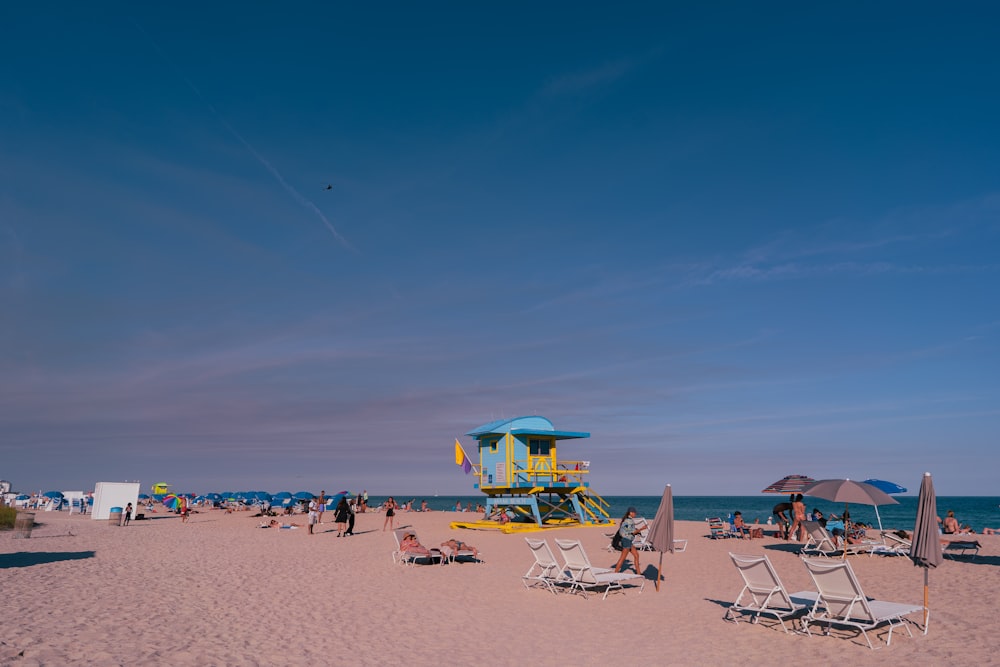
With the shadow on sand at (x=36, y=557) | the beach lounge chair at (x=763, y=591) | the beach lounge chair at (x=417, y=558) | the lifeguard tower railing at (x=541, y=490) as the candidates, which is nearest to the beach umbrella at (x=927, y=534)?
the beach lounge chair at (x=763, y=591)

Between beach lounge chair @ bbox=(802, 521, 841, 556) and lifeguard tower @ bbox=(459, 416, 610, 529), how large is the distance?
1266cm

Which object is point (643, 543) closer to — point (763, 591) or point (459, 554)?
point (459, 554)

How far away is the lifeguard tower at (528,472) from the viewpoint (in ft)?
95.1

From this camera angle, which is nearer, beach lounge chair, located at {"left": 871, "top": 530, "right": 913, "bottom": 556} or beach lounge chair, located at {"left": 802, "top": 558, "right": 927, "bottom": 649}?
beach lounge chair, located at {"left": 802, "top": 558, "right": 927, "bottom": 649}

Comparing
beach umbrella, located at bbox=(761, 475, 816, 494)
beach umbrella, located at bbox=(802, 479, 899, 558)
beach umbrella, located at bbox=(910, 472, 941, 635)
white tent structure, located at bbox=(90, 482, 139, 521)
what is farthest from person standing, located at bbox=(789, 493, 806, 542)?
white tent structure, located at bbox=(90, 482, 139, 521)

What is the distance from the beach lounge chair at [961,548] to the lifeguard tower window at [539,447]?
16063 millimetres

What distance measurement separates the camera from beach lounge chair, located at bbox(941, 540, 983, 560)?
1634 cm

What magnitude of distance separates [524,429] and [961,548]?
651 inches

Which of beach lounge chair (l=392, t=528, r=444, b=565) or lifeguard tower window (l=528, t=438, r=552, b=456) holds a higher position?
lifeguard tower window (l=528, t=438, r=552, b=456)

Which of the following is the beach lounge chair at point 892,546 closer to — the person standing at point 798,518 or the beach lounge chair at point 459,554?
the person standing at point 798,518

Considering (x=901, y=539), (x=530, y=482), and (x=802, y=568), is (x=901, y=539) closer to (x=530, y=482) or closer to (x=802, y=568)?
(x=802, y=568)

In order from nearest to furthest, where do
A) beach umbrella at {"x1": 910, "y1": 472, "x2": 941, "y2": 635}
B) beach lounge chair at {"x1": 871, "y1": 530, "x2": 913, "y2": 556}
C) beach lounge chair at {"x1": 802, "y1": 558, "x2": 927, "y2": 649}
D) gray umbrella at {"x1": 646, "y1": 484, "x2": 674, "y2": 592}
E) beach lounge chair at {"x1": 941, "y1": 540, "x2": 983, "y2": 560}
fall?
beach lounge chair at {"x1": 802, "y1": 558, "x2": 927, "y2": 649} < beach umbrella at {"x1": 910, "y1": 472, "x2": 941, "y2": 635} < gray umbrella at {"x1": 646, "y1": 484, "x2": 674, "y2": 592} < beach lounge chair at {"x1": 941, "y1": 540, "x2": 983, "y2": 560} < beach lounge chair at {"x1": 871, "y1": 530, "x2": 913, "y2": 556}

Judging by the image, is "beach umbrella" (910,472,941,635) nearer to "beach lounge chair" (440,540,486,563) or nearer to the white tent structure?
"beach lounge chair" (440,540,486,563)

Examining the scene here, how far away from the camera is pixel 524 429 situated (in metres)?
29.1
